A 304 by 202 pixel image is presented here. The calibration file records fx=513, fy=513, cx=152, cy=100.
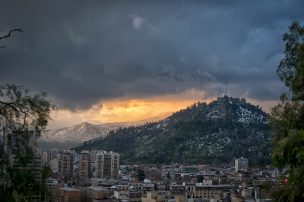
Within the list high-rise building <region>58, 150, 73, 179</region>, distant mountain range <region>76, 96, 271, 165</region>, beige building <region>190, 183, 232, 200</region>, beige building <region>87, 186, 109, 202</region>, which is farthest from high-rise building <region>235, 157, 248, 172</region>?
beige building <region>87, 186, 109, 202</region>

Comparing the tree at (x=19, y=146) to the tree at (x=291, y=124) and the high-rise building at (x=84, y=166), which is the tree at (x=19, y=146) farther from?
the high-rise building at (x=84, y=166)

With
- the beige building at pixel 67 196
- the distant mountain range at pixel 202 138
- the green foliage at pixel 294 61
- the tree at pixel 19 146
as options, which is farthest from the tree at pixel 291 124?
the distant mountain range at pixel 202 138

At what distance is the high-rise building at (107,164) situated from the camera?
278ft

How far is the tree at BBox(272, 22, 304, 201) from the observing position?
26.0 feet

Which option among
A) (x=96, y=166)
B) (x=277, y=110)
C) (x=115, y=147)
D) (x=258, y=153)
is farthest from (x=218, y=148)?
(x=277, y=110)

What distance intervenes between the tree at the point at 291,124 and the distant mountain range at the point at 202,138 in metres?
86.5

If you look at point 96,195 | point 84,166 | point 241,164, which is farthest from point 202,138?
point 96,195

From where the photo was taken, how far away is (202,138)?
417 ft

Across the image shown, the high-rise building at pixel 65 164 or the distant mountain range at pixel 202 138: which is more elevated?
the distant mountain range at pixel 202 138

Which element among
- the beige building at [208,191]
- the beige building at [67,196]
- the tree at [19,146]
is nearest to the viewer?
the tree at [19,146]

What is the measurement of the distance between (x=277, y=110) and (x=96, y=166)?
78.7 m

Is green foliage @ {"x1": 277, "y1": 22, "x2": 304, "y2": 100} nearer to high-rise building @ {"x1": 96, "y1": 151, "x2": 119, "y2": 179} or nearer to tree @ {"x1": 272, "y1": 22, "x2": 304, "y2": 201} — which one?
tree @ {"x1": 272, "y1": 22, "x2": 304, "y2": 201}

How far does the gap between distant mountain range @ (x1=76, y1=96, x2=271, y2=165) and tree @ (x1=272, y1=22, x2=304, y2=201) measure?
284ft

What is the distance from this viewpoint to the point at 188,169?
93.1 meters
